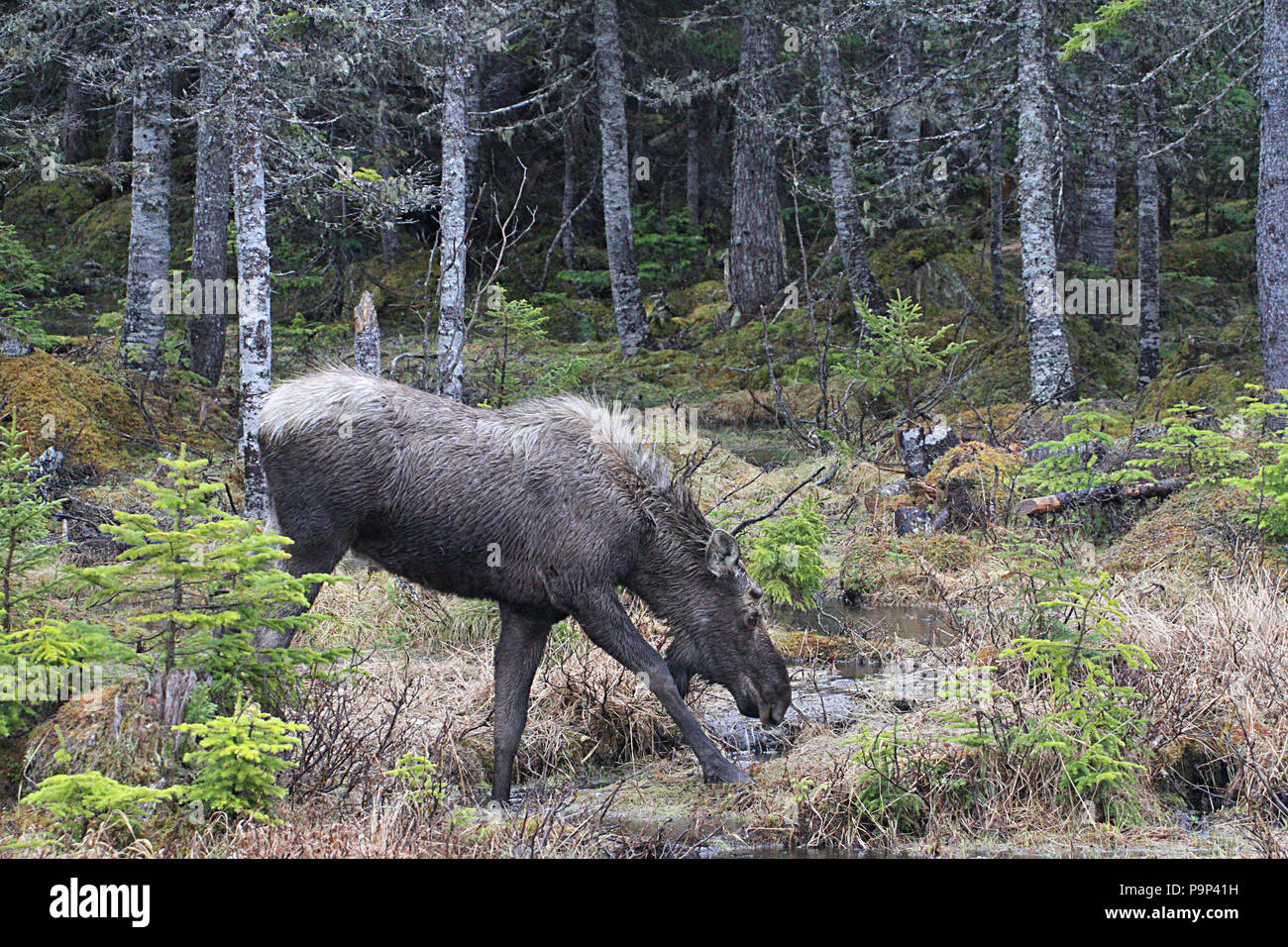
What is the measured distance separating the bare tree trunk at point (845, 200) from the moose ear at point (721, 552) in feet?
44.5

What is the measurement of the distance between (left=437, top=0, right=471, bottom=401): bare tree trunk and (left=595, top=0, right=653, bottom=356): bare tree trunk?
31.7 ft

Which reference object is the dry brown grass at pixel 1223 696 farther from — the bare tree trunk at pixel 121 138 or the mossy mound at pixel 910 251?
the bare tree trunk at pixel 121 138

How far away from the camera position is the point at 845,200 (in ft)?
66.4

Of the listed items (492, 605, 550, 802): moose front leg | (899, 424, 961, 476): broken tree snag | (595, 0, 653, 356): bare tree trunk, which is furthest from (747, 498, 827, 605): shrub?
(595, 0, 653, 356): bare tree trunk

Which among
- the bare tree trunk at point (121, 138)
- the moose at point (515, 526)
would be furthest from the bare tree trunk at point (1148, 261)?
the bare tree trunk at point (121, 138)

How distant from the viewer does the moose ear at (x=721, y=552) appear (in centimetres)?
706

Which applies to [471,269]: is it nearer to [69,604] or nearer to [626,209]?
[626,209]

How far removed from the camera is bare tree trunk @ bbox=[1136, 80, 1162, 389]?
1828 cm

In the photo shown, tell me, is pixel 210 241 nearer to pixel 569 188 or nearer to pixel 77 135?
pixel 569 188

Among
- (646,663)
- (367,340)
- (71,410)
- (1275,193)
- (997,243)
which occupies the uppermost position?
(997,243)

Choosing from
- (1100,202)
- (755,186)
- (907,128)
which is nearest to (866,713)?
(755,186)

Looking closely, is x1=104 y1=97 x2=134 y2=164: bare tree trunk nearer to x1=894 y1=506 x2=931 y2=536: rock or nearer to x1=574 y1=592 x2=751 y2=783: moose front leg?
Result: x1=894 y1=506 x2=931 y2=536: rock

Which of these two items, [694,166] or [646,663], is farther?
[694,166]

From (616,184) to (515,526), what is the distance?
1712cm
